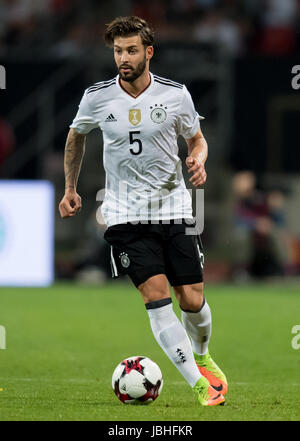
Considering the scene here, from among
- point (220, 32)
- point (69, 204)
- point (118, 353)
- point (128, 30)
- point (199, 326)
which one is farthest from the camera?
point (220, 32)

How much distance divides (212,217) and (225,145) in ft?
4.24

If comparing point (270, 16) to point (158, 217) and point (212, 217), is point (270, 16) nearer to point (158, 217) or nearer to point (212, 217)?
point (212, 217)

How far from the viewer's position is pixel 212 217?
62.8 feet

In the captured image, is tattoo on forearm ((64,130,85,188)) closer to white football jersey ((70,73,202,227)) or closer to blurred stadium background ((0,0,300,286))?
white football jersey ((70,73,202,227))

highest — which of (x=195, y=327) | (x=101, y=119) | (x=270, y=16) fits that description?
(x=270, y=16)

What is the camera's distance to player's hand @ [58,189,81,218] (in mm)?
7145

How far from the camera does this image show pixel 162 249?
7074 millimetres

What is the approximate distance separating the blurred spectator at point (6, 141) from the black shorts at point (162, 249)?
1157cm

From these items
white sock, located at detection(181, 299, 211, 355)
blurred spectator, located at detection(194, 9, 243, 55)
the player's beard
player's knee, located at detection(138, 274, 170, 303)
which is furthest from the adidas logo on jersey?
blurred spectator, located at detection(194, 9, 243, 55)

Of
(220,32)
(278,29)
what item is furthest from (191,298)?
(278,29)

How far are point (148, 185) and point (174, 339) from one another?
0.99 meters

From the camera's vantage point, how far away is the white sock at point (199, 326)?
23.7ft

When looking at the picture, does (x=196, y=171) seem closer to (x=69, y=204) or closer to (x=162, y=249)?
(x=162, y=249)
